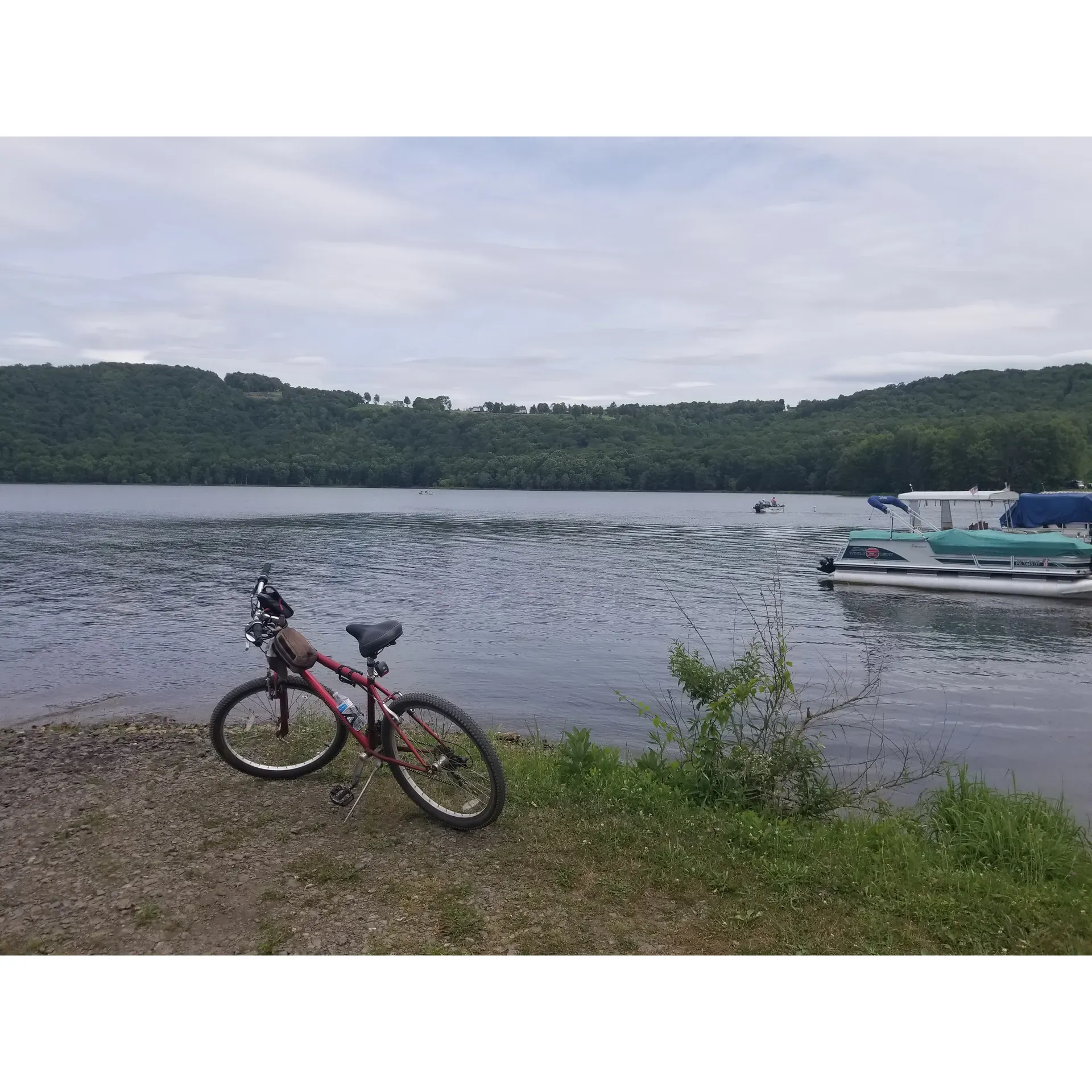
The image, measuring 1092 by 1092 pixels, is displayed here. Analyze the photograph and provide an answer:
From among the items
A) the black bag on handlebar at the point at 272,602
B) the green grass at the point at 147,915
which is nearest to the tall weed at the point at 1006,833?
the green grass at the point at 147,915

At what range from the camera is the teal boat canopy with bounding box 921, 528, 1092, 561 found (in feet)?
113

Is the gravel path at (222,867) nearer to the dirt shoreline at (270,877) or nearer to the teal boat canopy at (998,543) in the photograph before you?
the dirt shoreline at (270,877)

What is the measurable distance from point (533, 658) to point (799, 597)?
56.6 ft

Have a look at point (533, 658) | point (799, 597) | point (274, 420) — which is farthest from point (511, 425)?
point (533, 658)

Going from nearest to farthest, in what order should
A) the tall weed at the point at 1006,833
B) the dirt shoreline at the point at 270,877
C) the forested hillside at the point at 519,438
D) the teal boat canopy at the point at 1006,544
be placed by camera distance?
the dirt shoreline at the point at 270,877
the tall weed at the point at 1006,833
the teal boat canopy at the point at 1006,544
the forested hillside at the point at 519,438

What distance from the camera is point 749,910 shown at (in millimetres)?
4648

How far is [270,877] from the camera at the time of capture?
5.05 meters

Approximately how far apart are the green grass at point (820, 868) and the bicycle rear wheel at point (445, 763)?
0.40 metres

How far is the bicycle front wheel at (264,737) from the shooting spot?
687 centimetres

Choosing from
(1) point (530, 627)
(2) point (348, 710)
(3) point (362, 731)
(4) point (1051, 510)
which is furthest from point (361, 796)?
(4) point (1051, 510)

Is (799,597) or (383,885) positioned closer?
(383,885)

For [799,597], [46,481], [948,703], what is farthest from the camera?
[46,481]

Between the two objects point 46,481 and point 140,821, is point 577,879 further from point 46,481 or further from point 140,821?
point 46,481

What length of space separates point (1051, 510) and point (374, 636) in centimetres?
3848
